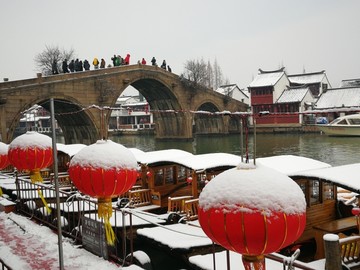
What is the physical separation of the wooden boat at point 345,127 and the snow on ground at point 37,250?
118 ft

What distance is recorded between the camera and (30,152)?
24.9ft

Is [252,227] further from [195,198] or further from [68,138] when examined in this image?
[68,138]

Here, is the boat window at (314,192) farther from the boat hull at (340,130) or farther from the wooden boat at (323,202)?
the boat hull at (340,130)

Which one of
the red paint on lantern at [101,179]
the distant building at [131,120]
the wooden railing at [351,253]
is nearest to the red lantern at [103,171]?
the red paint on lantern at [101,179]

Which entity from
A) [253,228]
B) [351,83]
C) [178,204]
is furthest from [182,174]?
[351,83]

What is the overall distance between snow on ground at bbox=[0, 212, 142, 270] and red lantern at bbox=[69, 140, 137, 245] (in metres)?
1.41

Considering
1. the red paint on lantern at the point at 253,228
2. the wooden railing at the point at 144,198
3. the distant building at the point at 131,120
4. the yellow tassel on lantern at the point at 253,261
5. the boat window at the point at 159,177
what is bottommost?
the wooden railing at the point at 144,198

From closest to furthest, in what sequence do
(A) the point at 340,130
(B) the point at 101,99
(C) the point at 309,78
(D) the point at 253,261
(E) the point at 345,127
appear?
(D) the point at 253,261 < (B) the point at 101,99 < (E) the point at 345,127 < (A) the point at 340,130 < (C) the point at 309,78

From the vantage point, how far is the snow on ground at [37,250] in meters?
7.43

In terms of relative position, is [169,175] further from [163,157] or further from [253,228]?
[253,228]

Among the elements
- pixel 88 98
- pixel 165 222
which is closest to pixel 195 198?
pixel 165 222

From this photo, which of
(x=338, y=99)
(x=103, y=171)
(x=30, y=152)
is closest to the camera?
(x=103, y=171)

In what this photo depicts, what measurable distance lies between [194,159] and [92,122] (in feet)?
80.3

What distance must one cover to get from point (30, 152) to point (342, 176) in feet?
19.8
